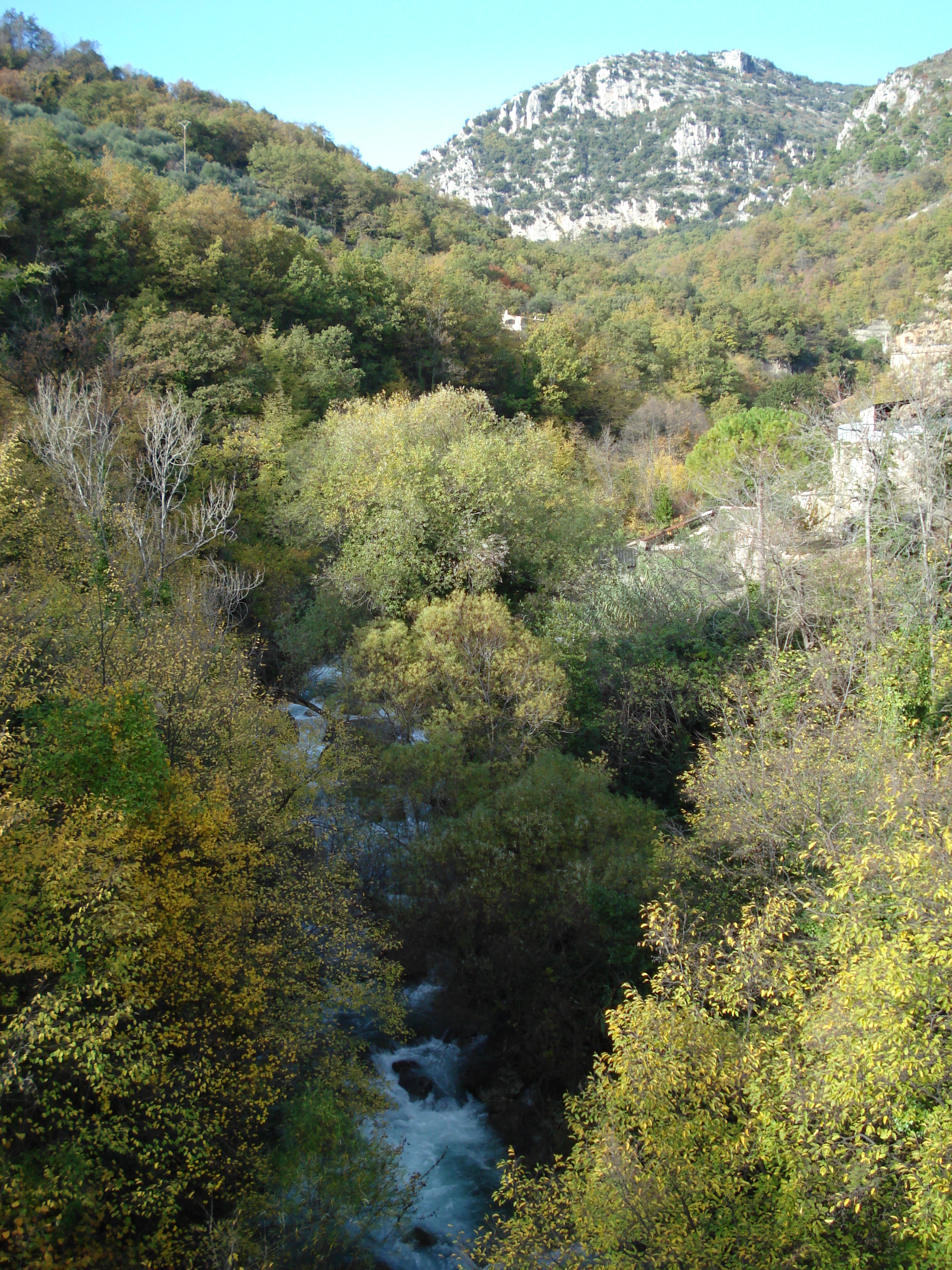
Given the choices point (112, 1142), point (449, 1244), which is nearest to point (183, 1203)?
point (112, 1142)

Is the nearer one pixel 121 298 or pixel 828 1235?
pixel 828 1235

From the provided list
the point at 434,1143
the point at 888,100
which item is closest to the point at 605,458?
the point at 434,1143

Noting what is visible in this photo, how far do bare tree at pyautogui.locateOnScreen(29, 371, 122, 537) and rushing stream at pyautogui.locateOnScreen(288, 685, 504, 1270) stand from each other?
13196 millimetres

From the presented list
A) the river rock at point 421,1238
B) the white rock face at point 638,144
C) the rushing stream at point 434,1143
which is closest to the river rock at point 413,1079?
the rushing stream at point 434,1143

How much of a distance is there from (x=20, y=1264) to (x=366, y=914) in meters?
7.01

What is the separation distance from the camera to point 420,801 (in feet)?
53.1

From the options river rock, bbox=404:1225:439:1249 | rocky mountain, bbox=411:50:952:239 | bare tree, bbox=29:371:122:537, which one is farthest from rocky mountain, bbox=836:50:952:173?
river rock, bbox=404:1225:439:1249

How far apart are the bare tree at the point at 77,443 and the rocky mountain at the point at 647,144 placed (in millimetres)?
96563

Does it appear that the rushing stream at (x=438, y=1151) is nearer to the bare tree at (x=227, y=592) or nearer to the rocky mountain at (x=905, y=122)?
the bare tree at (x=227, y=592)

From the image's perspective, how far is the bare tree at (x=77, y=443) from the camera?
18672 mm

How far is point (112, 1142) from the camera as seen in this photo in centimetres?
852

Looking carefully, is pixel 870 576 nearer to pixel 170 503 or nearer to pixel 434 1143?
pixel 434 1143

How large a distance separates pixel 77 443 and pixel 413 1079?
1737 cm

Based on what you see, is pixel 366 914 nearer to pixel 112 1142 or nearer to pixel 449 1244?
pixel 449 1244
